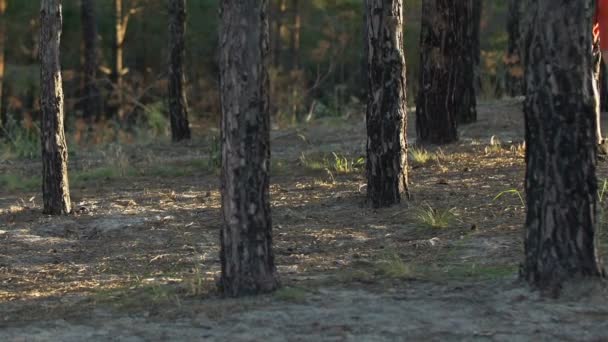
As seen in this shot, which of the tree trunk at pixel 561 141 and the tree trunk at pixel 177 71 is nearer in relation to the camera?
the tree trunk at pixel 561 141

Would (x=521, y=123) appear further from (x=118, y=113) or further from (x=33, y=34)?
(x=33, y=34)

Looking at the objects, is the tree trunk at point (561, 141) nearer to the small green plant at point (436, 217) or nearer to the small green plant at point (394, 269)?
the small green plant at point (394, 269)

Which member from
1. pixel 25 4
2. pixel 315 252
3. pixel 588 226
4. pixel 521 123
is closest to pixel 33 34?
pixel 25 4

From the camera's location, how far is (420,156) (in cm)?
1137

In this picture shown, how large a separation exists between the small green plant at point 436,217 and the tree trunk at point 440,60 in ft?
11.3

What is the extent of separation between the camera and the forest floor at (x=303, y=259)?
18.6 feet

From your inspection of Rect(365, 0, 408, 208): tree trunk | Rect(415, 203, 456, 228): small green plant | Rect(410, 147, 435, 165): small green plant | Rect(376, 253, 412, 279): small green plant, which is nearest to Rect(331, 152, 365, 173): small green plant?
Rect(410, 147, 435, 165): small green plant

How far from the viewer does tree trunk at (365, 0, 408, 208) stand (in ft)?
29.5

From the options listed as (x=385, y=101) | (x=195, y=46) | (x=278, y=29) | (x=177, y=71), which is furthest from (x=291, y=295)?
(x=195, y=46)

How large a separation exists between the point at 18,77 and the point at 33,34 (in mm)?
1902

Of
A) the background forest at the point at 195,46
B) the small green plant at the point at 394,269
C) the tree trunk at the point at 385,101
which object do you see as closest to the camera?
the small green plant at the point at 394,269

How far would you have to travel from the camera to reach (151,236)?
28.7 feet

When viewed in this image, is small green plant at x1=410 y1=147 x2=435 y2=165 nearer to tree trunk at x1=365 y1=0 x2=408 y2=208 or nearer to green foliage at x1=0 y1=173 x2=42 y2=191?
tree trunk at x1=365 y1=0 x2=408 y2=208

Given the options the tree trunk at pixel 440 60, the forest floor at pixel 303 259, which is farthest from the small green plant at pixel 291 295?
the tree trunk at pixel 440 60
